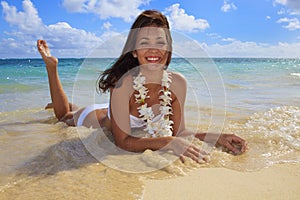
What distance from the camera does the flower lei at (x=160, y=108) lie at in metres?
2.85

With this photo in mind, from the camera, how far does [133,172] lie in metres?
2.15

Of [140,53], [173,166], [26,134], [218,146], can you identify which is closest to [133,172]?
[173,166]

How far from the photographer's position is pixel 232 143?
2758 mm

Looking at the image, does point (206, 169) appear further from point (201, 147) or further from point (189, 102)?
point (189, 102)

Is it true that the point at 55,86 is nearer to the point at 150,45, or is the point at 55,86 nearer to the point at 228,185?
the point at 150,45

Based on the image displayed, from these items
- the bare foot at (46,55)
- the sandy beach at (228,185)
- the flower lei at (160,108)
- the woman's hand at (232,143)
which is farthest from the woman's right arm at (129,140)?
the bare foot at (46,55)

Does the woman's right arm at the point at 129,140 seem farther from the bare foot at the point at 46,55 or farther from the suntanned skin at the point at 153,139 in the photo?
the bare foot at the point at 46,55

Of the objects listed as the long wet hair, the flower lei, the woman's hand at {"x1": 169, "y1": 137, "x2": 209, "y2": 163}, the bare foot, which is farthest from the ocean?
the bare foot

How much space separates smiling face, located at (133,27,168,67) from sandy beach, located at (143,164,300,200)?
1.16 m

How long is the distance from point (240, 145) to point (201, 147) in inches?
14.5

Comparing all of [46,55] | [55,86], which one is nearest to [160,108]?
[55,86]

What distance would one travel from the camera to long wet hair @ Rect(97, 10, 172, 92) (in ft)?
8.96

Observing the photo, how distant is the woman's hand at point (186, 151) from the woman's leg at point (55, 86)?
2126 millimetres

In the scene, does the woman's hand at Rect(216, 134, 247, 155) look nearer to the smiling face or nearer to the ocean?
the ocean
